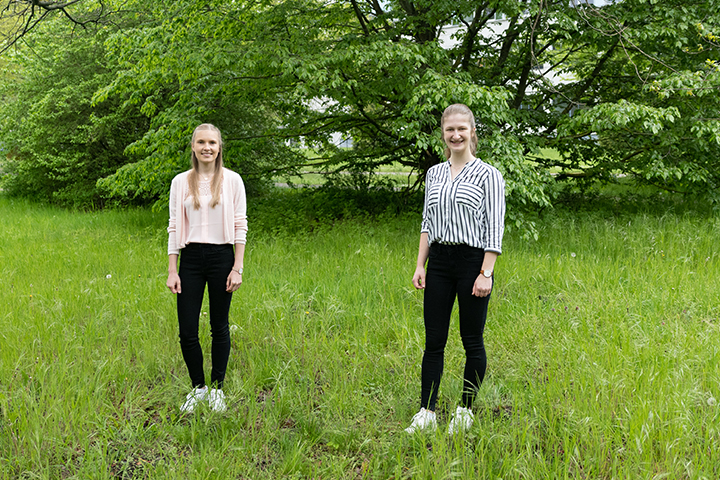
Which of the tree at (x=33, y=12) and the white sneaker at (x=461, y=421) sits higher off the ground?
the tree at (x=33, y=12)

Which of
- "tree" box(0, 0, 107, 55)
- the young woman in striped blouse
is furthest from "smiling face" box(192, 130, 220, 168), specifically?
"tree" box(0, 0, 107, 55)

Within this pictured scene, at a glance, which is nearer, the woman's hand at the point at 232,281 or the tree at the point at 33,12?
the woman's hand at the point at 232,281

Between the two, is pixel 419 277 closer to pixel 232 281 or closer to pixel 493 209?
pixel 493 209

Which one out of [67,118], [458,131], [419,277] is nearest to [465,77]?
[458,131]

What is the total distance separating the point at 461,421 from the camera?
291 centimetres

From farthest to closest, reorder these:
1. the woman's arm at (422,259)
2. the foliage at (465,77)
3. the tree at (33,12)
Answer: the foliage at (465,77)
the tree at (33,12)
the woman's arm at (422,259)

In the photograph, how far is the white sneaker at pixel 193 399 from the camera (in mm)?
3295

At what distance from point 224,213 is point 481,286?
161 cm

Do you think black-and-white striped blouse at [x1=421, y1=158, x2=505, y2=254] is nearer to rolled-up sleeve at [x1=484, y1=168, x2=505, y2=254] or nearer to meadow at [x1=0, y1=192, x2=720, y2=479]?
rolled-up sleeve at [x1=484, y1=168, x2=505, y2=254]

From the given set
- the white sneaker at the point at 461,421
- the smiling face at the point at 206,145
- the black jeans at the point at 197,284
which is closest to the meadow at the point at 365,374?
the white sneaker at the point at 461,421

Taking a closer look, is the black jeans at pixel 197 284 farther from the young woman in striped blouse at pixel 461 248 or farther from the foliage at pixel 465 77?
the foliage at pixel 465 77

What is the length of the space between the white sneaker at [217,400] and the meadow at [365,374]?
0.06m

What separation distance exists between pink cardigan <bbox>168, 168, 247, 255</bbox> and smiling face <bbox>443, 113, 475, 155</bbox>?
1310 mm

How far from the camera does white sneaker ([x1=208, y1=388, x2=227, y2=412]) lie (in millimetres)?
3268
